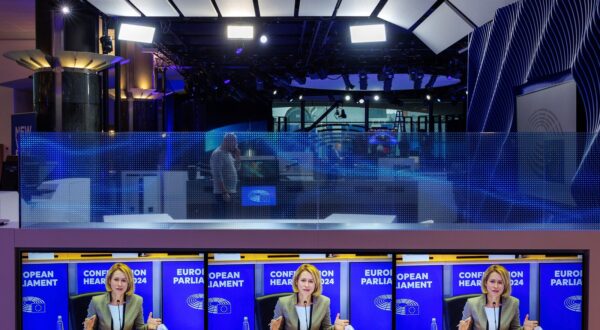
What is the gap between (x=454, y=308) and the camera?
241 cm

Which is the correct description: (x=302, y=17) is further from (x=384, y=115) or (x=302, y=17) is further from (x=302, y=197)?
(x=384, y=115)

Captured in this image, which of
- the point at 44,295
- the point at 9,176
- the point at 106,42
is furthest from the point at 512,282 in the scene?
the point at 9,176

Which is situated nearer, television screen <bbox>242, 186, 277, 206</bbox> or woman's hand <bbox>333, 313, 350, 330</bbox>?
woman's hand <bbox>333, 313, 350, 330</bbox>

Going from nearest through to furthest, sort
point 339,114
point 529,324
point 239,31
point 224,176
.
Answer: point 529,324, point 224,176, point 239,31, point 339,114

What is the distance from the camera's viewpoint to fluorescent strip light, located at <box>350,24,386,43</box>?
27.2 ft

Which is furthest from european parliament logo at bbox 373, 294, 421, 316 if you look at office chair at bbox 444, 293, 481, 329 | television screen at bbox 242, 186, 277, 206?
television screen at bbox 242, 186, 277, 206

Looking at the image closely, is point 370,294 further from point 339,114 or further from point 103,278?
point 339,114

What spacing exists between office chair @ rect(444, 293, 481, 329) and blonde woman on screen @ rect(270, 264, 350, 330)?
1.39 feet

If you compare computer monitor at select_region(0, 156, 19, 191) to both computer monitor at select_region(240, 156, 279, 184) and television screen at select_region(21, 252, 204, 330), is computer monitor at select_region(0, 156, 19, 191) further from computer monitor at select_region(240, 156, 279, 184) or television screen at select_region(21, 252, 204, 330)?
computer monitor at select_region(240, 156, 279, 184)

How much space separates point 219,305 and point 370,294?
25.8 inches

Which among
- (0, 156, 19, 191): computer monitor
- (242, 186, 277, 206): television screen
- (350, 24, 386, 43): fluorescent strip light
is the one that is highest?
(350, 24, 386, 43): fluorescent strip light

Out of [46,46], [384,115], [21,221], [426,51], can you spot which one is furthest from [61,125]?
[384,115]

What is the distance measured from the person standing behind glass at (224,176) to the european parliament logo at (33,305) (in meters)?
0.84

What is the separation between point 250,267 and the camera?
2430 millimetres
